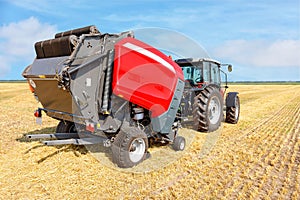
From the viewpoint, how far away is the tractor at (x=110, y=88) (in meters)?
3.90

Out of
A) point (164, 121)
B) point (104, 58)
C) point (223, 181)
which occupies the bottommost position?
point (223, 181)

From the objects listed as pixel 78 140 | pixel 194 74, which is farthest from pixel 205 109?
pixel 78 140

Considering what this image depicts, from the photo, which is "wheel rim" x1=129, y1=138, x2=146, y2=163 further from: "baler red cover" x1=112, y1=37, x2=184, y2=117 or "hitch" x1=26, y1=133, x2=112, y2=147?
"baler red cover" x1=112, y1=37, x2=184, y2=117

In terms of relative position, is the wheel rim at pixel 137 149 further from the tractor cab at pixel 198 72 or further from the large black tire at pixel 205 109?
the tractor cab at pixel 198 72

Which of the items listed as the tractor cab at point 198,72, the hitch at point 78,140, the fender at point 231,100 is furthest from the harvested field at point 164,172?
the fender at point 231,100

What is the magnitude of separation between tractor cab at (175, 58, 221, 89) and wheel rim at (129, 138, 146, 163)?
3016 millimetres

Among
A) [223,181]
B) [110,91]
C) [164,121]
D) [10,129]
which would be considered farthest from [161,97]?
[10,129]

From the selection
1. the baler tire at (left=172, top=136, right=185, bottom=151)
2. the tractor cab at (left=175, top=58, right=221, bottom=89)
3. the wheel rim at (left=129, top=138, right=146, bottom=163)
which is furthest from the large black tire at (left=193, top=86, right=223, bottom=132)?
the wheel rim at (left=129, top=138, right=146, bottom=163)

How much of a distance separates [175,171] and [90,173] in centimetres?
141

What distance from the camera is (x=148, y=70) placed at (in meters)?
4.38

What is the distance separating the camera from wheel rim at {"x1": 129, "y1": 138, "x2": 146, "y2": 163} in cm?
430

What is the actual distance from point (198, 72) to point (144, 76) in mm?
3098

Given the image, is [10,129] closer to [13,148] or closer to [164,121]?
[13,148]

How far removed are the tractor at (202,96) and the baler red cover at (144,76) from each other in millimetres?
1276
